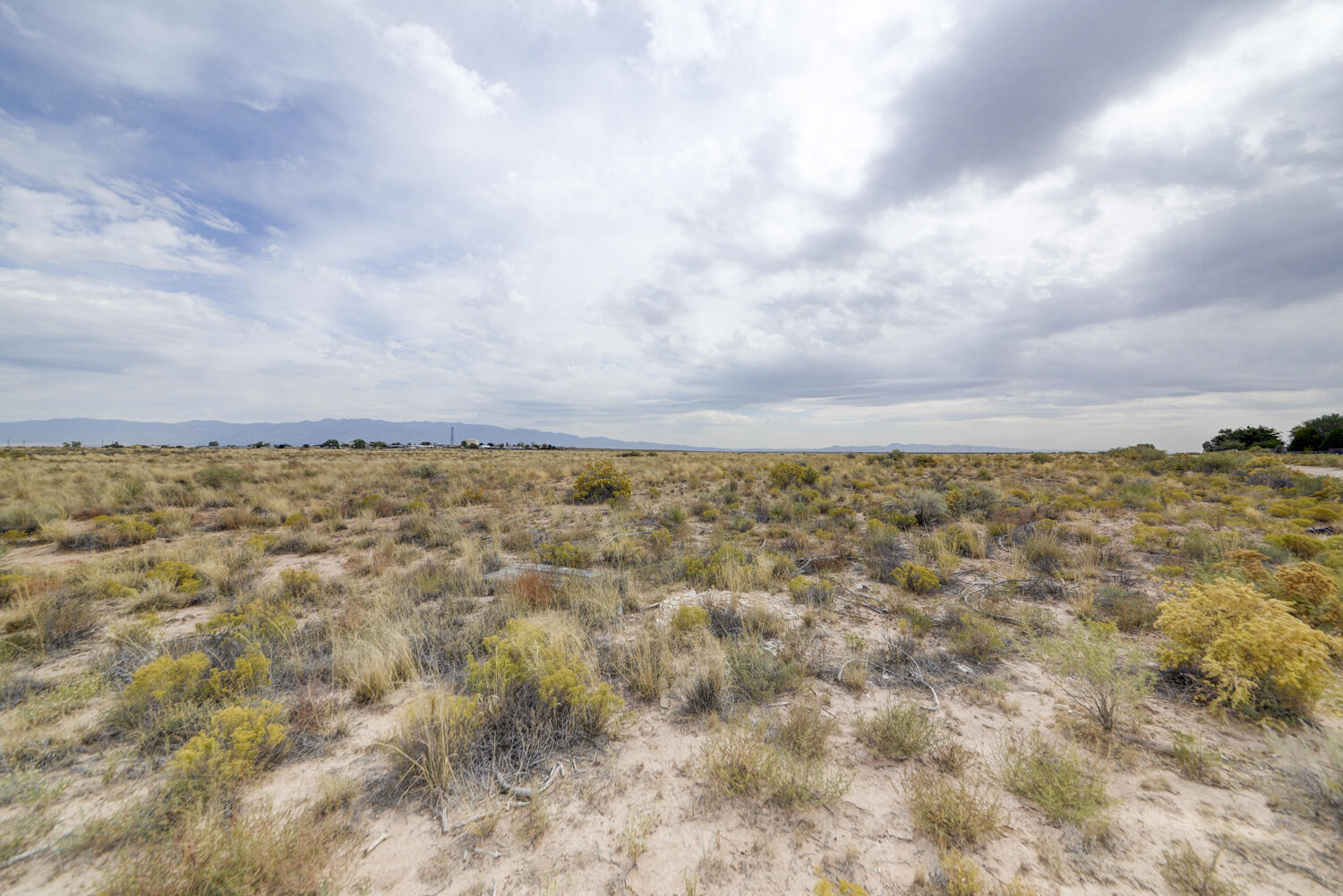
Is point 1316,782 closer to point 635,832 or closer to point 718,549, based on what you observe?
point 635,832

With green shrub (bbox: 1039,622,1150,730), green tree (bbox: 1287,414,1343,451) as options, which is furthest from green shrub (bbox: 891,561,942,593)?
green tree (bbox: 1287,414,1343,451)

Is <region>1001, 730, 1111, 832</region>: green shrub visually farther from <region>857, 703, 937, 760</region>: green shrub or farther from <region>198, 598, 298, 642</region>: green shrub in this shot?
<region>198, 598, 298, 642</region>: green shrub

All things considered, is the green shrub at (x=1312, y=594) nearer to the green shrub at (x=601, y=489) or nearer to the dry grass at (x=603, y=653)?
the dry grass at (x=603, y=653)

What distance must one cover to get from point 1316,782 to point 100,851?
282 inches

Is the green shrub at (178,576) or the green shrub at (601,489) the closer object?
the green shrub at (178,576)

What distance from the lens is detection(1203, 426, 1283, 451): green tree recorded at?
36.0 meters

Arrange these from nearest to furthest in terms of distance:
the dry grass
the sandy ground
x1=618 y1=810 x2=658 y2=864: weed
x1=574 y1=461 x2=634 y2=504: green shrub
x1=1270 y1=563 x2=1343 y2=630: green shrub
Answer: the sandy ground → x1=618 y1=810 x2=658 y2=864: weed → the dry grass → x1=1270 y1=563 x2=1343 y2=630: green shrub → x1=574 y1=461 x2=634 y2=504: green shrub

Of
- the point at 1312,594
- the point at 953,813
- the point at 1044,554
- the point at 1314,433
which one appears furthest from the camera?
the point at 1314,433

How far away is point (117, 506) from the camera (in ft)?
38.7

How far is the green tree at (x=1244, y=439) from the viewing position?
36.0 m

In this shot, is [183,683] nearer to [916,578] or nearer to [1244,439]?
[916,578]

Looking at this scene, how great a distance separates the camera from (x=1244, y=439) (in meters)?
38.1

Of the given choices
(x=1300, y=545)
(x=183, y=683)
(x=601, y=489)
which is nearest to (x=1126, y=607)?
(x=1300, y=545)

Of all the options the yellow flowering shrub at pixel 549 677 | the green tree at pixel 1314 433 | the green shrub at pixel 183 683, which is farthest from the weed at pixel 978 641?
the green tree at pixel 1314 433
